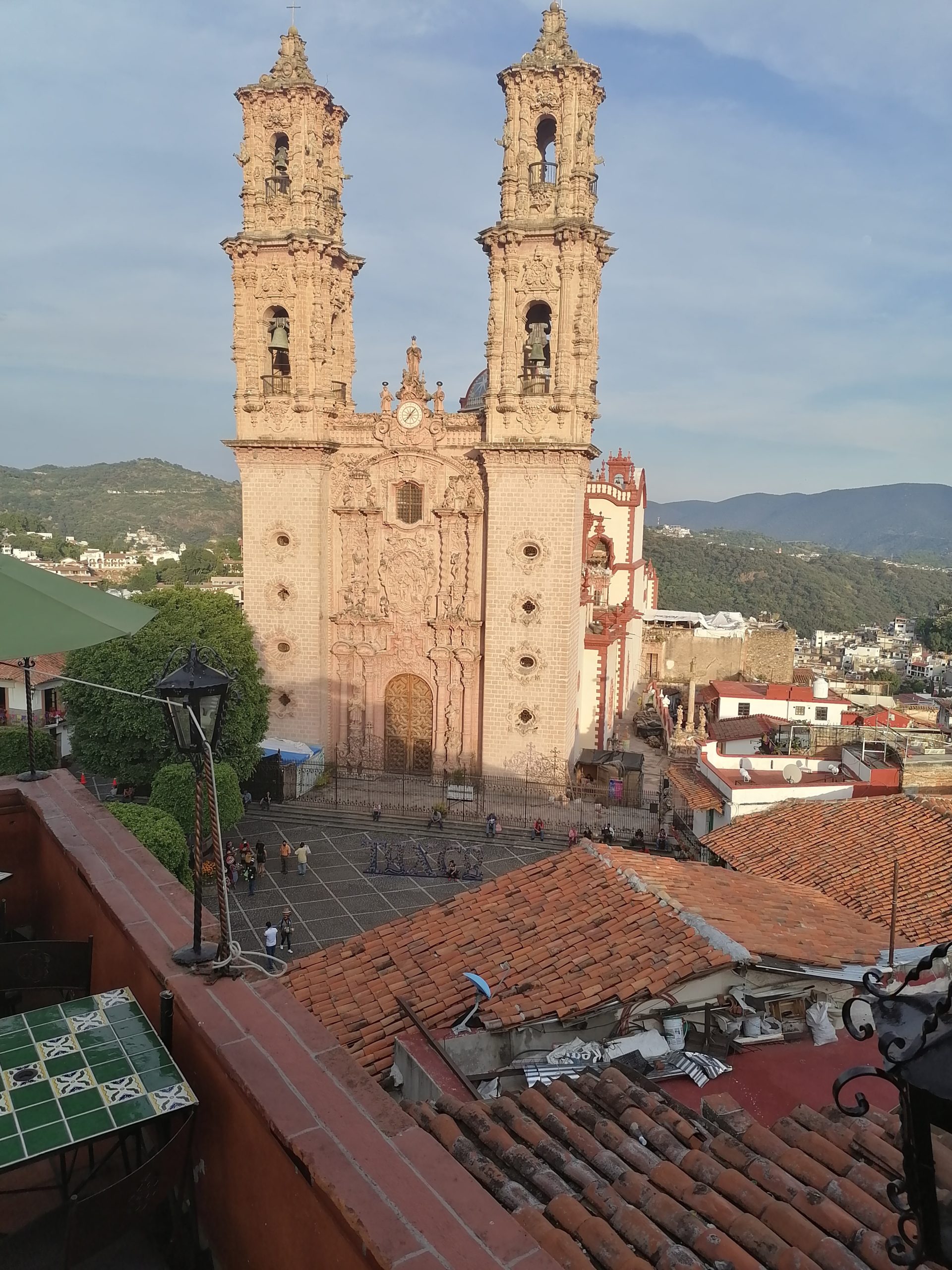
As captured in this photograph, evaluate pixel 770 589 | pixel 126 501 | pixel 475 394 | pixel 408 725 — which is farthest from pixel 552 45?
pixel 126 501

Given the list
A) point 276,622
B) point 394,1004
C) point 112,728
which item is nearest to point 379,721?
point 276,622

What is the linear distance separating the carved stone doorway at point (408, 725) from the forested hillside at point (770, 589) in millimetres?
61468

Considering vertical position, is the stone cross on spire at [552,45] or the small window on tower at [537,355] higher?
the stone cross on spire at [552,45]

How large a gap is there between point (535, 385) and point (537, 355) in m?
0.95

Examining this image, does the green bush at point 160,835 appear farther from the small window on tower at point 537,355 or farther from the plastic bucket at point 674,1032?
the small window on tower at point 537,355

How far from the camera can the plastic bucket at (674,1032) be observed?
7.11m

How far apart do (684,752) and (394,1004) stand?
2371 cm

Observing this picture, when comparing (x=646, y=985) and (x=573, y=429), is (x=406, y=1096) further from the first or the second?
(x=573, y=429)

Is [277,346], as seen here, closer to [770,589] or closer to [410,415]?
[410,415]

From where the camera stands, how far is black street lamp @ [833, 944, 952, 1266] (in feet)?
6.63

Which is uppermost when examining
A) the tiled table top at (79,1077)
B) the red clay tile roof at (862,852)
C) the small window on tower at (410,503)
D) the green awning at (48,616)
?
the small window on tower at (410,503)

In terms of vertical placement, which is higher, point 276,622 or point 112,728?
point 276,622

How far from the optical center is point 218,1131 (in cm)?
328

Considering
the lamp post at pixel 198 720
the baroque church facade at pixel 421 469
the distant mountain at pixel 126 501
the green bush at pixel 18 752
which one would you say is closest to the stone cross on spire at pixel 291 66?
the baroque church facade at pixel 421 469
